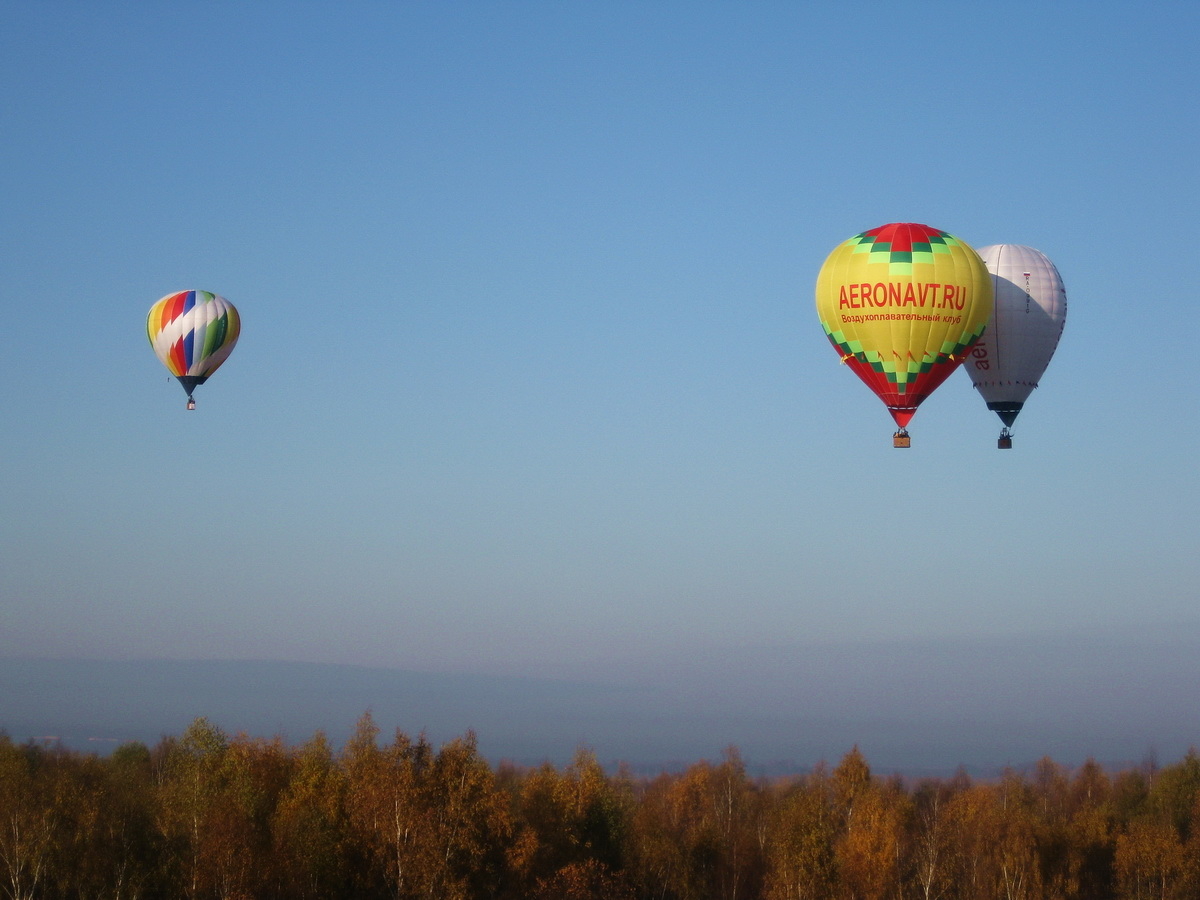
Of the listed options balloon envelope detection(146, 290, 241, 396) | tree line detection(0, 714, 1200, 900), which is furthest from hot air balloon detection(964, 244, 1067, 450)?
balloon envelope detection(146, 290, 241, 396)

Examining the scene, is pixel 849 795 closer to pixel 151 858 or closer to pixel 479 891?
pixel 479 891

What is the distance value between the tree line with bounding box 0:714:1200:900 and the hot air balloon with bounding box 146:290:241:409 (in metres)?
18.2

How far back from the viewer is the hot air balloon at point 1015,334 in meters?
56.6

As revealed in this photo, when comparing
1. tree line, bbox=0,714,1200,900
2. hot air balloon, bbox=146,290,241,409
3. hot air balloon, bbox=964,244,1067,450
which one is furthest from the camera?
hot air balloon, bbox=146,290,241,409

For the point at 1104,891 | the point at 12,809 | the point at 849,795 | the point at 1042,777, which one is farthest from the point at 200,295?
the point at 1042,777

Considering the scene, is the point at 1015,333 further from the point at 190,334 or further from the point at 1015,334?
the point at 190,334

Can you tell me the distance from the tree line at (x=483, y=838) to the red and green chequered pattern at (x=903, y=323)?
1852 cm

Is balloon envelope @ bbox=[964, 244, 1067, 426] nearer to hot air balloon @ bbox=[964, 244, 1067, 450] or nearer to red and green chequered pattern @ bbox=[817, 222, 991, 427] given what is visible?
hot air balloon @ bbox=[964, 244, 1067, 450]

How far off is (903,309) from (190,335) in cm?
3322

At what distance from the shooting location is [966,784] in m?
120

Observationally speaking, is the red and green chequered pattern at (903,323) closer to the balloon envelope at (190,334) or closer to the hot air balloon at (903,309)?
the hot air balloon at (903,309)

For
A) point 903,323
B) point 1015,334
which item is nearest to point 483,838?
point 903,323

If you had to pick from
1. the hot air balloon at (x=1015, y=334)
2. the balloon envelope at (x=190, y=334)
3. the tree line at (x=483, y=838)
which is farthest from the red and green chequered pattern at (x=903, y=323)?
the balloon envelope at (x=190, y=334)

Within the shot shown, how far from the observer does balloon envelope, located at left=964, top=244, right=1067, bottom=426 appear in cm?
5662
